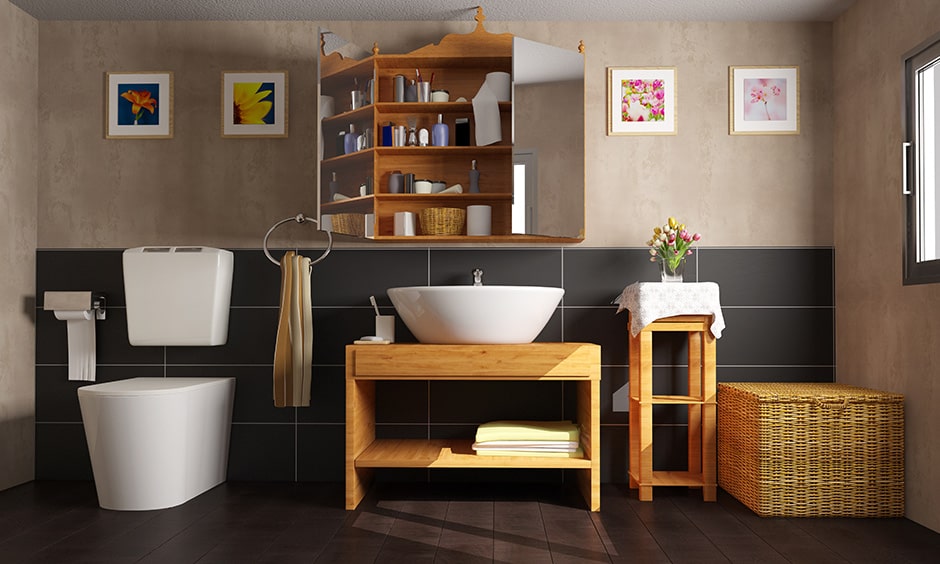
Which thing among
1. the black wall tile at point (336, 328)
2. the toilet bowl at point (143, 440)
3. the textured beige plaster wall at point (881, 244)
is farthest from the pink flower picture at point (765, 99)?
the toilet bowl at point (143, 440)

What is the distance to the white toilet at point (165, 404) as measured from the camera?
323cm

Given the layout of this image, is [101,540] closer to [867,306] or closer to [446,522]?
[446,522]

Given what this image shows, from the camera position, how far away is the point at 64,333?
3.97 m

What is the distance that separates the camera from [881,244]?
3402 millimetres

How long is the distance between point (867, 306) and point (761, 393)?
2.40 ft

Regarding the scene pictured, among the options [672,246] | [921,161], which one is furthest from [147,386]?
[921,161]

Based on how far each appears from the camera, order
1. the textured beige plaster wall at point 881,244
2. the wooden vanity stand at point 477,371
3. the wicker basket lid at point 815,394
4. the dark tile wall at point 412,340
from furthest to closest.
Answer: the dark tile wall at point 412,340 < the wooden vanity stand at point 477,371 < the wicker basket lid at point 815,394 < the textured beige plaster wall at point 881,244

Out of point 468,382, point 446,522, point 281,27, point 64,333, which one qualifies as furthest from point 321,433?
point 281,27

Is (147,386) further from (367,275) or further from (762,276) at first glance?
(762,276)

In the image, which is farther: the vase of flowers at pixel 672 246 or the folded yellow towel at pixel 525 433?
the vase of flowers at pixel 672 246

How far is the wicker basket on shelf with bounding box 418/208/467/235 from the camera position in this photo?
379cm

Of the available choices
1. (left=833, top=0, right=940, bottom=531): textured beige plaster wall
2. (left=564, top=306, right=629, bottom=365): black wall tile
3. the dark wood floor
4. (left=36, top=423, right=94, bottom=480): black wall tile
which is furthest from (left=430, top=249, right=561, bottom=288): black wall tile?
(left=36, top=423, right=94, bottom=480): black wall tile

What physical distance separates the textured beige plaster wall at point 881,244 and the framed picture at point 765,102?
218mm

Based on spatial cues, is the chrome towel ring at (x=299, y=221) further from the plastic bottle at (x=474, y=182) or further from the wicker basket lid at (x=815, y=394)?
the wicker basket lid at (x=815, y=394)
